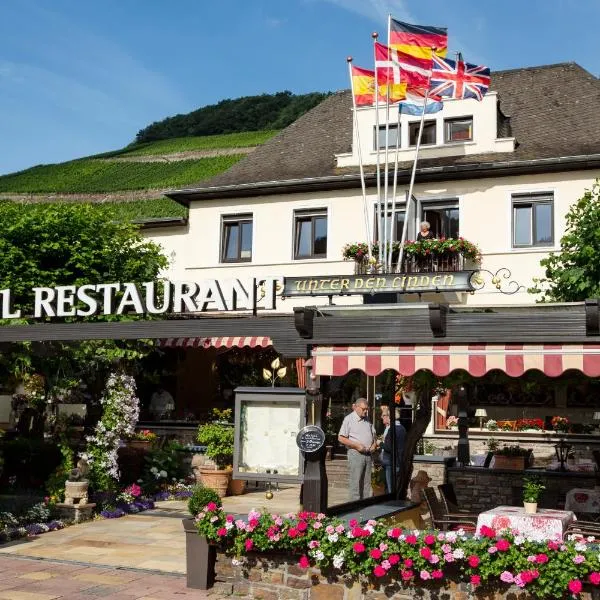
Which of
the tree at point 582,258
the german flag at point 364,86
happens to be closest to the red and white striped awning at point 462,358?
the tree at point 582,258

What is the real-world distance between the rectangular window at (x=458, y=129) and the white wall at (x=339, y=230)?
1.93m

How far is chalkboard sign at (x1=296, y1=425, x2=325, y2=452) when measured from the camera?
29.6 feet

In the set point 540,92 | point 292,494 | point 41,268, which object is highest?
point 540,92

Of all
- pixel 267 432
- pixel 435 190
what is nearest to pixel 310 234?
pixel 435 190

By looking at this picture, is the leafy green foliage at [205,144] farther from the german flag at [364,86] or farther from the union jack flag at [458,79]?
the union jack flag at [458,79]

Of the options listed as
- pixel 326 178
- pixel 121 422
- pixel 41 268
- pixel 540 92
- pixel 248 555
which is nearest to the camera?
pixel 248 555

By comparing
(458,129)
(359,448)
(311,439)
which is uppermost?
(458,129)

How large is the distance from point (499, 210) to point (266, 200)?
7.23 metres

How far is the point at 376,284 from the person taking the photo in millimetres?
12758

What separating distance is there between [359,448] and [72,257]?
12102mm

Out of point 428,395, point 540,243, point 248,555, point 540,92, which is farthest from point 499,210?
point 248,555

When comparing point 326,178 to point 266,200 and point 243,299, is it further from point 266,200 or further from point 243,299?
point 243,299

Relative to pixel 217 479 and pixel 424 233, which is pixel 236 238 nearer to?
pixel 424 233

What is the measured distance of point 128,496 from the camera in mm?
15789
